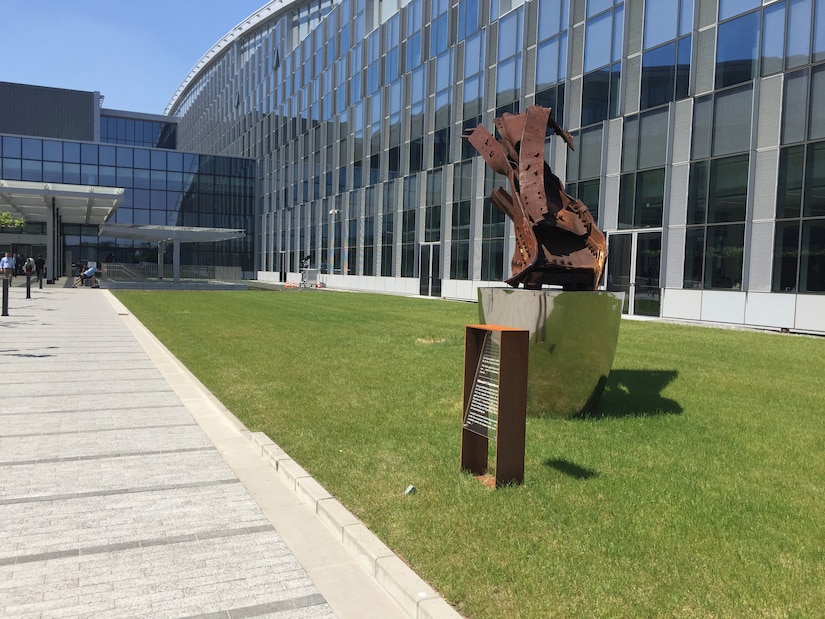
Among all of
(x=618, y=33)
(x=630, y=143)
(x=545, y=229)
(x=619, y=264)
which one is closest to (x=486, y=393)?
(x=545, y=229)

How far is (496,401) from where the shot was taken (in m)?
4.69

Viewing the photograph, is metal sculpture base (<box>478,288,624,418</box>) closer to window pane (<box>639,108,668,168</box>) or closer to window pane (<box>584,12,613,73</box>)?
window pane (<box>639,108,668,168</box>)

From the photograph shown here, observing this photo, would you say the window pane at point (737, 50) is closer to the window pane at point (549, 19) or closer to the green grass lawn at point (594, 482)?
the window pane at point (549, 19)

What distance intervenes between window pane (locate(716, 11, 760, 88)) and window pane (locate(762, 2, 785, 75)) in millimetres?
271

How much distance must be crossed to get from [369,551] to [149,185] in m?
65.5

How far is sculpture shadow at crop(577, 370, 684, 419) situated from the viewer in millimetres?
7203

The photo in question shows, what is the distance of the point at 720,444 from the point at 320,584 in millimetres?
4284

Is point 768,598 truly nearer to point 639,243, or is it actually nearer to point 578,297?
point 578,297

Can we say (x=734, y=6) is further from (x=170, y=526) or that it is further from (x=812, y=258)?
(x=170, y=526)

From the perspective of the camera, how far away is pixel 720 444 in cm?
597

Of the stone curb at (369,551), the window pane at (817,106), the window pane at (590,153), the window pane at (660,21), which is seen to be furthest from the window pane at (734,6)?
the stone curb at (369,551)

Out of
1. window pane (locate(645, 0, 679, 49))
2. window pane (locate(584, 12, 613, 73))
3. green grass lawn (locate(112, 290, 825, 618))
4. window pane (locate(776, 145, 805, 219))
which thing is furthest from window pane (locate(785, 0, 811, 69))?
green grass lawn (locate(112, 290, 825, 618))

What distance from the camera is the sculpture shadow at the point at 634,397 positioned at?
7203 millimetres

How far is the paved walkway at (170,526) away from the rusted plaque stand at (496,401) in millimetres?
1225
